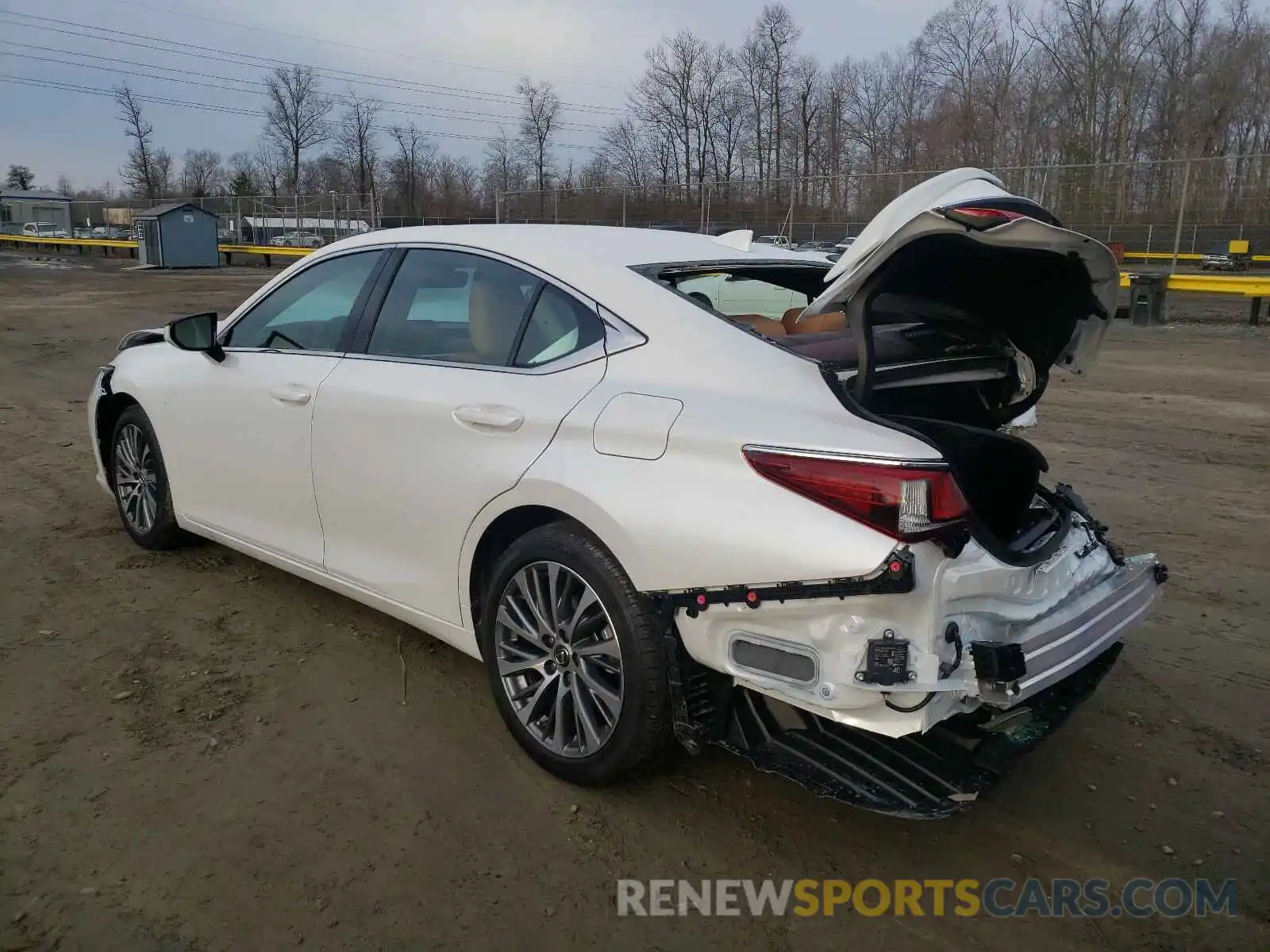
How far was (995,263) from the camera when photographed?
3021 mm

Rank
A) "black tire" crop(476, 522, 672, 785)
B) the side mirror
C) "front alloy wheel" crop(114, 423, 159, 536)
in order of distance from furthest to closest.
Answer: "front alloy wheel" crop(114, 423, 159, 536), the side mirror, "black tire" crop(476, 522, 672, 785)

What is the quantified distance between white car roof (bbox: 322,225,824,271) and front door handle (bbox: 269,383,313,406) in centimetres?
66

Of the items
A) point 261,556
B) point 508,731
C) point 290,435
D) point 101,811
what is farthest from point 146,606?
point 508,731

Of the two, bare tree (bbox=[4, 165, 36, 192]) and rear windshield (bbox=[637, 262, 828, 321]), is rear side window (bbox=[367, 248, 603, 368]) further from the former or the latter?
bare tree (bbox=[4, 165, 36, 192])

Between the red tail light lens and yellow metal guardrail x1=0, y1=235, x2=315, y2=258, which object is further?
yellow metal guardrail x1=0, y1=235, x2=315, y2=258

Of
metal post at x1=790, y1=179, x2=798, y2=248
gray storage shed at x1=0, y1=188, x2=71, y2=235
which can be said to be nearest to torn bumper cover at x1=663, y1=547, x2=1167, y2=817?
metal post at x1=790, y1=179, x2=798, y2=248

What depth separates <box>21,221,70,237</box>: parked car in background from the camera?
173 ft

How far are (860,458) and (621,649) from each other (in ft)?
2.91

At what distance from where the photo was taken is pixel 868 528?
239cm

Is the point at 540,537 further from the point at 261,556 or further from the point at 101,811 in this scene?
the point at 261,556

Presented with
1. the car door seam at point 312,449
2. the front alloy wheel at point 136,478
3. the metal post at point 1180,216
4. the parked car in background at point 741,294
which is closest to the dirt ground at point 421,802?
the front alloy wheel at point 136,478

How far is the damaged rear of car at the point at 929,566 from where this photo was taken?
94.0 inches

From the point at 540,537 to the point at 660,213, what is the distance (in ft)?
101

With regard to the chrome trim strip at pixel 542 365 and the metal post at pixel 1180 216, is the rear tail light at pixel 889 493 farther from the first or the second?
the metal post at pixel 1180 216
